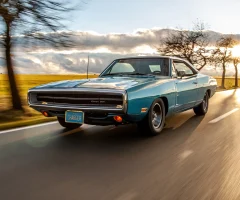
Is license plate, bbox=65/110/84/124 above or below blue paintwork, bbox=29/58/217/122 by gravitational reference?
below

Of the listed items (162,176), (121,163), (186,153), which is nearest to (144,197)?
(162,176)

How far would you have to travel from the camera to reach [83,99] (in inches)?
210

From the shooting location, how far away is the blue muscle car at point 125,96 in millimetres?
5148

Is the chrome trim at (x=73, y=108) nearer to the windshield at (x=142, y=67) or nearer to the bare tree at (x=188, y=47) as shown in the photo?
the windshield at (x=142, y=67)

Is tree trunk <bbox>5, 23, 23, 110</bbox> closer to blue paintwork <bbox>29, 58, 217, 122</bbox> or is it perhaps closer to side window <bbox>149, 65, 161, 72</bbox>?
blue paintwork <bbox>29, 58, 217, 122</bbox>

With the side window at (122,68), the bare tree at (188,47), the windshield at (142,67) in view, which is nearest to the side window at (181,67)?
the windshield at (142,67)

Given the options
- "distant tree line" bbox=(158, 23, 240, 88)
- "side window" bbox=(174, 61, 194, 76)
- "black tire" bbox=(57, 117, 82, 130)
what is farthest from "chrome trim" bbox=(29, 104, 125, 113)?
"distant tree line" bbox=(158, 23, 240, 88)

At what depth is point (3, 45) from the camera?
9.40 metres

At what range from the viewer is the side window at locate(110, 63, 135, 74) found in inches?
272

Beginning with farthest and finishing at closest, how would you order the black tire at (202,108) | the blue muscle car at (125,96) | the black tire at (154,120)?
the black tire at (202,108) → the black tire at (154,120) → the blue muscle car at (125,96)

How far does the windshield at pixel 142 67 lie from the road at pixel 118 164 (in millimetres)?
1168

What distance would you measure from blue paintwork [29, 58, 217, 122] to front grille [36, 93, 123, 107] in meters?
0.15

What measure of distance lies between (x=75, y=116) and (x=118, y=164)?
150 cm

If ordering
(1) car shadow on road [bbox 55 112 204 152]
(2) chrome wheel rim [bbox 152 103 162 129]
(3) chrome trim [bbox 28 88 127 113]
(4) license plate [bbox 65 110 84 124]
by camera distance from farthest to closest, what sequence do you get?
(2) chrome wheel rim [bbox 152 103 162 129], (1) car shadow on road [bbox 55 112 204 152], (4) license plate [bbox 65 110 84 124], (3) chrome trim [bbox 28 88 127 113]
